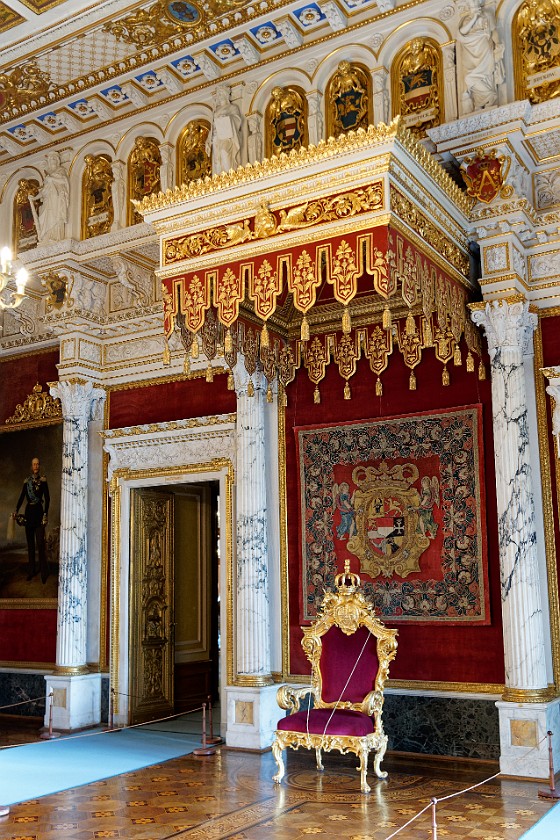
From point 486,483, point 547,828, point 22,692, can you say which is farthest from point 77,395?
point 547,828

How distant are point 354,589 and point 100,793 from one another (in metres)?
2.43

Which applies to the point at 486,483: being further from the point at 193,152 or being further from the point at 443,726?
the point at 193,152

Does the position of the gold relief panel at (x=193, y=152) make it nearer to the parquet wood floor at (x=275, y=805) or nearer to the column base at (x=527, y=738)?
the parquet wood floor at (x=275, y=805)

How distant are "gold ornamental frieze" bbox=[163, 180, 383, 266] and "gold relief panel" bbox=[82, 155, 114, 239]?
2.94 meters

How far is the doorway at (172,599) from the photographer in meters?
8.95

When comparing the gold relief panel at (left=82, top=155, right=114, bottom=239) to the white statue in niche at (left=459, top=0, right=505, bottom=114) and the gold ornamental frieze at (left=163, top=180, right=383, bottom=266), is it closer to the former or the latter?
the gold ornamental frieze at (left=163, top=180, right=383, bottom=266)

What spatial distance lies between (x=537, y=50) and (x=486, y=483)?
3556mm

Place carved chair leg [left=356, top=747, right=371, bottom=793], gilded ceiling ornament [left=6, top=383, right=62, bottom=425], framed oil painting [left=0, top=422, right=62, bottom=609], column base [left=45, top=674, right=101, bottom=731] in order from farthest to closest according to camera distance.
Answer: gilded ceiling ornament [left=6, top=383, right=62, bottom=425]
framed oil painting [left=0, top=422, right=62, bottom=609]
column base [left=45, top=674, right=101, bottom=731]
carved chair leg [left=356, top=747, right=371, bottom=793]

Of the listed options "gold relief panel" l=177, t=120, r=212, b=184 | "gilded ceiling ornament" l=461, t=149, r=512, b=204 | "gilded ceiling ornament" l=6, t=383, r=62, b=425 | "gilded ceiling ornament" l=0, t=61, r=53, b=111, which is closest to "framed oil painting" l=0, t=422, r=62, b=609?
"gilded ceiling ornament" l=6, t=383, r=62, b=425

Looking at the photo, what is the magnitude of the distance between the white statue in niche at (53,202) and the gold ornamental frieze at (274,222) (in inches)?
128

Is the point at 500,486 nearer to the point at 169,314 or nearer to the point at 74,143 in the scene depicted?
the point at 169,314

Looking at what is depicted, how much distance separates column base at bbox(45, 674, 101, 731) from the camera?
8.53 metres

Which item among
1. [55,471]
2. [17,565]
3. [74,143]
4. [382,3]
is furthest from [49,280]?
[382,3]

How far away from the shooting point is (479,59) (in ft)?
22.5
